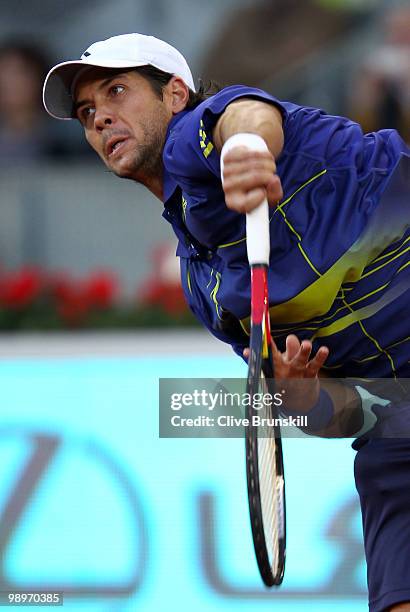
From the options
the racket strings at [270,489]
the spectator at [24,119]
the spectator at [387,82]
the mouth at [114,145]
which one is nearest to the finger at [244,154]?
the racket strings at [270,489]

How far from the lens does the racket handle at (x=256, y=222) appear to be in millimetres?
2730

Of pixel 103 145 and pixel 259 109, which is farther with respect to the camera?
pixel 103 145

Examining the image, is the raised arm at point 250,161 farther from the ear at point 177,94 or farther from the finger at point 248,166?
the ear at point 177,94

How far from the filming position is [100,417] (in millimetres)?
5141

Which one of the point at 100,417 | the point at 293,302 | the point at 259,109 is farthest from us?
the point at 100,417

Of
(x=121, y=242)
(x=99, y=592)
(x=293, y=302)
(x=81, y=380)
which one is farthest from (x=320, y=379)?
(x=121, y=242)

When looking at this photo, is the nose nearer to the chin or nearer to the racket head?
the chin

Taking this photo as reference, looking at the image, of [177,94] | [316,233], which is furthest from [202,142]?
[177,94]

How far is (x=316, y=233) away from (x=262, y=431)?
1.66ft

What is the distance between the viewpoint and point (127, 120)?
338cm

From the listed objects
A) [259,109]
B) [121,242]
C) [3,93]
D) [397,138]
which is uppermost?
[3,93]

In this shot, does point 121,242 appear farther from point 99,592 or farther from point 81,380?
point 99,592

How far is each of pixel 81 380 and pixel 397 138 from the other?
2.37 metres

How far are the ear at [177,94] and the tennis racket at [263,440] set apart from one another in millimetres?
781
